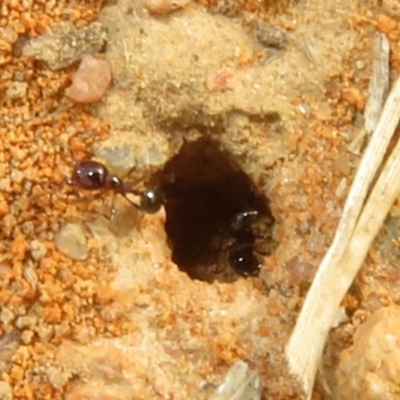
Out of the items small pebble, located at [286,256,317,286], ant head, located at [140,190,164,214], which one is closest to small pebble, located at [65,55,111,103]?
ant head, located at [140,190,164,214]

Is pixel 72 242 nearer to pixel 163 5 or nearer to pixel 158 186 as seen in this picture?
pixel 158 186

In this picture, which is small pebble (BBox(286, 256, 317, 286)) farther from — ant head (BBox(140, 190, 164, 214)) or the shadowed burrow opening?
ant head (BBox(140, 190, 164, 214))

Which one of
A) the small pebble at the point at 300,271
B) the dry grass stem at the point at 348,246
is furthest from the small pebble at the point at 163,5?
the small pebble at the point at 300,271

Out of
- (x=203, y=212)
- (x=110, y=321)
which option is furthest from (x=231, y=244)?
(x=110, y=321)

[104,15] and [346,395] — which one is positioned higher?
[104,15]

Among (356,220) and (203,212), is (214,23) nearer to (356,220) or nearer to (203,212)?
(356,220)

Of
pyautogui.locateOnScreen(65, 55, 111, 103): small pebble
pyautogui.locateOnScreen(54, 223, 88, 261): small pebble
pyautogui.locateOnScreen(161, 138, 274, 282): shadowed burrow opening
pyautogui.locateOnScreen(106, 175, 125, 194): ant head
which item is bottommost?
pyautogui.locateOnScreen(161, 138, 274, 282): shadowed burrow opening
